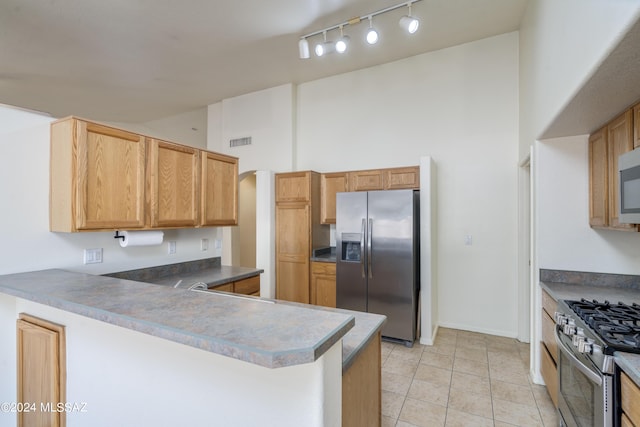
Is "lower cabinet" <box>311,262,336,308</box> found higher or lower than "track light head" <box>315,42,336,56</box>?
lower

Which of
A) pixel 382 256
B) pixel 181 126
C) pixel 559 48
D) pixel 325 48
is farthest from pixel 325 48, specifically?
pixel 181 126

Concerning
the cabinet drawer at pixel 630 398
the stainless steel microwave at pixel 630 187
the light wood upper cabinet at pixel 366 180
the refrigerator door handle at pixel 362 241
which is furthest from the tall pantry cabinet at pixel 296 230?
the cabinet drawer at pixel 630 398

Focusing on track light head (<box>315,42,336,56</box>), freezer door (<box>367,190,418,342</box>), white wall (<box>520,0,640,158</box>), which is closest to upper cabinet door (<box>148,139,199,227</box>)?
track light head (<box>315,42,336,56</box>)

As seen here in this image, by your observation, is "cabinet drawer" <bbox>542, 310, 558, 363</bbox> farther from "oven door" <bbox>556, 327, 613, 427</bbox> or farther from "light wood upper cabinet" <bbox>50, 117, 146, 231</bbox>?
"light wood upper cabinet" <bbox>50, 117, 146, 231</bbox>

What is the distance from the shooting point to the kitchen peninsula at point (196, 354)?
854 millimetres

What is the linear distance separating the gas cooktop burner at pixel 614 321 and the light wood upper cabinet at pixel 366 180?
95.0 inches

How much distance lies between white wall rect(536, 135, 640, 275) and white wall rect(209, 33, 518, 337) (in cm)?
106

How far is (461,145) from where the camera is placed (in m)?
3.70

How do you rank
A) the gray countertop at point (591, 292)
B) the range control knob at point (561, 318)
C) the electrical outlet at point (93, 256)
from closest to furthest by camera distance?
the range control knob at point (561, 318) < the gray countertop at point (591, 292) < the electrical outlet at point (93, 256)

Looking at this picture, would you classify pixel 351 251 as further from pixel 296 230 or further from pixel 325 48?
pixel 325 48

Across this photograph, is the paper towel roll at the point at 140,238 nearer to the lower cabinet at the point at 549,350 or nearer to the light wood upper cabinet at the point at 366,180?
the light wood upper cabinet at the point at 366,180

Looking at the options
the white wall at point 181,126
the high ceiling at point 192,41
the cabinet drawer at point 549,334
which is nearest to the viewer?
the cabinet drawer at point 549,334

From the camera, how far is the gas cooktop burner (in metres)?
1.25

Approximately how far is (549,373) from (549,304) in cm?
51
